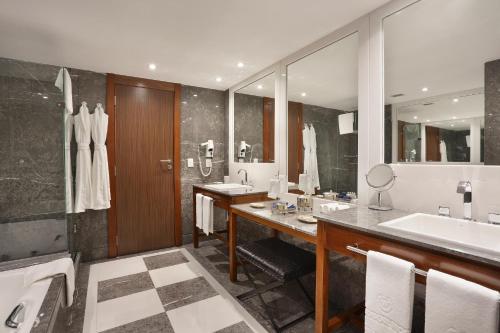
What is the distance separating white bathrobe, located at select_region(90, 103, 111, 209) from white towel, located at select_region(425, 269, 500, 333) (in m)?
3.06

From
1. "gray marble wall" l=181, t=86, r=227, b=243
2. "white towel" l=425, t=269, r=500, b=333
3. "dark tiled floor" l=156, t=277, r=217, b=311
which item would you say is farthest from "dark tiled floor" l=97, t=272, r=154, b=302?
"white towel" l=425, t=269, r=500, b=333

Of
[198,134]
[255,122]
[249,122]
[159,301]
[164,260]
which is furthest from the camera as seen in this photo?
[198,134]

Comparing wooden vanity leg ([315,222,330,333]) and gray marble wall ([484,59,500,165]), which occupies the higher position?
gray marble wall ([484,59,500,165])

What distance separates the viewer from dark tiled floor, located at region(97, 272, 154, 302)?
2.25 m

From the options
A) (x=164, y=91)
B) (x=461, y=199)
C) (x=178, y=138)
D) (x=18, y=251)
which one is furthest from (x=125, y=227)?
(x=461, y=199)

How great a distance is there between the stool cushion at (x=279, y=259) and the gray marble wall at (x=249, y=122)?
1.27m

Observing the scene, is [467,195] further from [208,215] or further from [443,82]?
[208,215]

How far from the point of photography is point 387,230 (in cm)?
116

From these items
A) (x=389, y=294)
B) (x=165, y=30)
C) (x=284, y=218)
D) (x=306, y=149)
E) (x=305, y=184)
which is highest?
(x=165, y=30)

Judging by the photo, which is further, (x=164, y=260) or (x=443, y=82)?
(x=164, y=260)

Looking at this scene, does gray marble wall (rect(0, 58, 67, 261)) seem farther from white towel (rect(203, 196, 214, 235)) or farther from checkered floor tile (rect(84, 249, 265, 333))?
white towel (rect(203, 196, 214, 235))

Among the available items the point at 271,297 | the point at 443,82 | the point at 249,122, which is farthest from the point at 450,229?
the point at 249,122

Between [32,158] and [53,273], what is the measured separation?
1.37 meters

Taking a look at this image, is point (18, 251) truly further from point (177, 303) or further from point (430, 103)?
point (430, 103)
